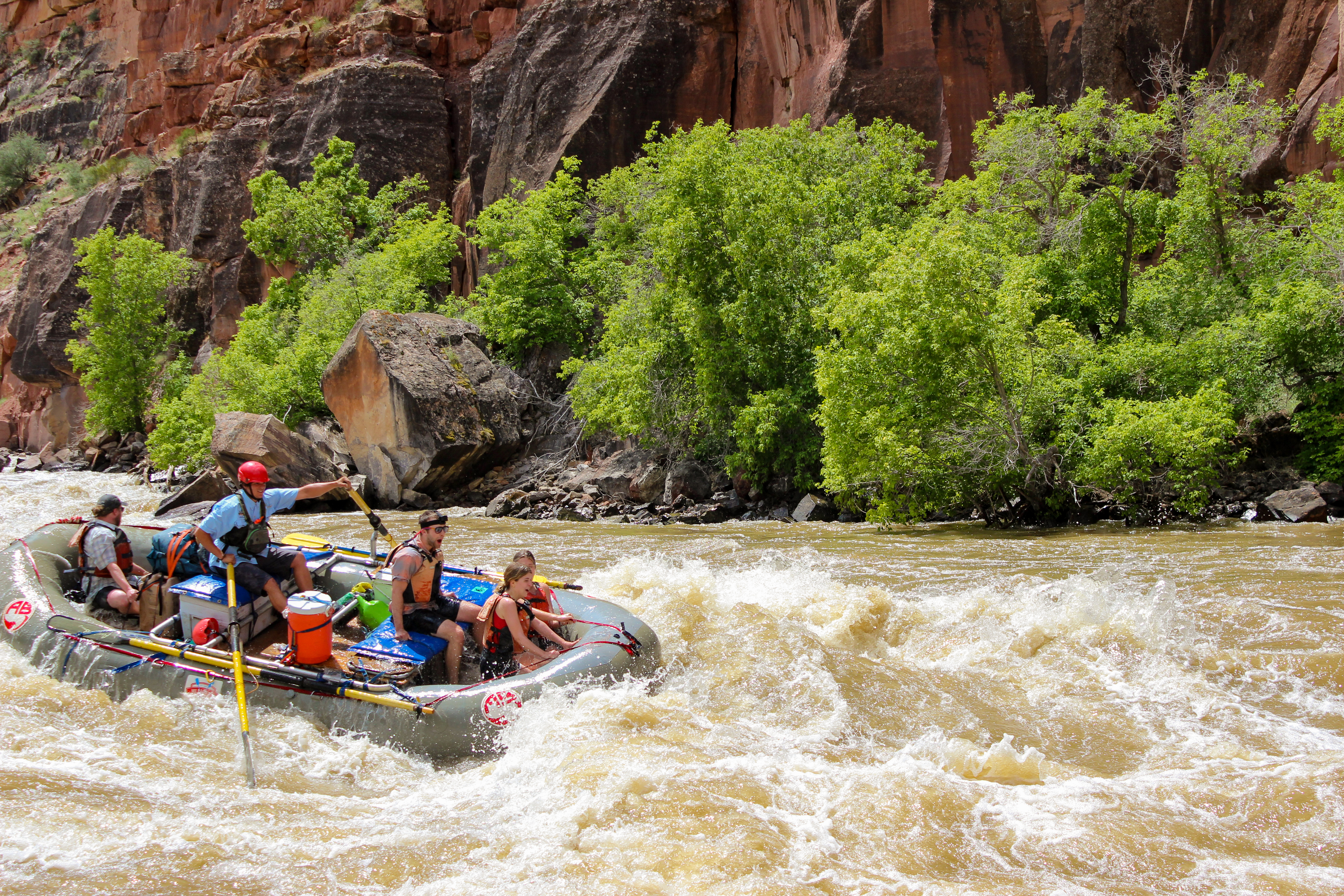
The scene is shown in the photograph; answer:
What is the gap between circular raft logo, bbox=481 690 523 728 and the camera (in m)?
5.94

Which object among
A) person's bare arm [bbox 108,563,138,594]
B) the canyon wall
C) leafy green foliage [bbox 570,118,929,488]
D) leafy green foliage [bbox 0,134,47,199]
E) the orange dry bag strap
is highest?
leafy green foliage [bbox 0,134,47,199]

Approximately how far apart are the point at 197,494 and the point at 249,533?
45.9ft

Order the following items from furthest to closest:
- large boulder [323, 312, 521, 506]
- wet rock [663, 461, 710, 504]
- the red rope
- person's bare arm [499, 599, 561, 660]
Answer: large boulder [323, 312, 521, 506] < wet rock [663, 461, 710, 504] < the red rope < person's bare arm [499, 599, 561, 660]

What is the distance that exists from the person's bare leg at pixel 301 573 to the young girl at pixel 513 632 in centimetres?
168

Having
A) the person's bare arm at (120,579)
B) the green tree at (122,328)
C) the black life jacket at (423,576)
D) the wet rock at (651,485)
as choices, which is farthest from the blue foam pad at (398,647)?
the green tree at (122,328)

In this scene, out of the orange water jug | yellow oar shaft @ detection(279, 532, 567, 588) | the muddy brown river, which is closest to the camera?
the muddy brown river

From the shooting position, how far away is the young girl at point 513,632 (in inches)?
270

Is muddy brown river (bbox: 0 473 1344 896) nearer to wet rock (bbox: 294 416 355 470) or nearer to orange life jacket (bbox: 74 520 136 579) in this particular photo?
orange life jacket (bbox: 74 520 136 579)

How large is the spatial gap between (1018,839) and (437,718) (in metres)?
3.43

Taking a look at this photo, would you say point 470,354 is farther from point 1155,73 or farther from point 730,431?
point 1155,73

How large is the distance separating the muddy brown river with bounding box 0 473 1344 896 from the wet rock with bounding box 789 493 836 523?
7243mm

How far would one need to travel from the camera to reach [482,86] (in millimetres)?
31359

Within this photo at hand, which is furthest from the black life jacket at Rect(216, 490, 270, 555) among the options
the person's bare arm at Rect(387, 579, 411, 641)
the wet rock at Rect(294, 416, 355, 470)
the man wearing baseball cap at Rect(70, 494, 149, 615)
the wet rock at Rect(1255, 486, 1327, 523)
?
the wet rock at Rect(294, 416, 355, 470)

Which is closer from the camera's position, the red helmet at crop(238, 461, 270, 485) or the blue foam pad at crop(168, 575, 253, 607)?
the red helmet at crop(238, 461, 270, 485)
